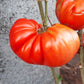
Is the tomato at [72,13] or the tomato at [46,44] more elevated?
the tomato at [72,13]

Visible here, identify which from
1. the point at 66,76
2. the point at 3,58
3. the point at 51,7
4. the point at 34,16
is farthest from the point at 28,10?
the point at 66,76

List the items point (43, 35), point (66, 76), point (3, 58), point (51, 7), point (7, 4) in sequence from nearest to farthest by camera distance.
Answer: point (43, 35) → point (7, 4) → point (3, 58) → point (51, 7) → point (66, 76)

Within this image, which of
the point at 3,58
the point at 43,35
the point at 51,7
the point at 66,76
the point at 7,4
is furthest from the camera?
the point at 66,76

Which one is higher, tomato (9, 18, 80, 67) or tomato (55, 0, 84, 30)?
tomato (55, 0, 84, 30)

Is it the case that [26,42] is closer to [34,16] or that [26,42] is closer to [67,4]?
[67,4]
